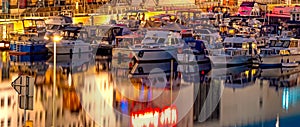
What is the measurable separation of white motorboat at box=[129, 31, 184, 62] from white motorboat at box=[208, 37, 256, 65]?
928 millimetres

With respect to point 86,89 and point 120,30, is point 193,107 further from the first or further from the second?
point 120,30

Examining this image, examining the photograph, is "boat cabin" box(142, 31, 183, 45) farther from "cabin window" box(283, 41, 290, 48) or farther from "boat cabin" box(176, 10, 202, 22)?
"boat cabin" box(176, 10, 202, 22)

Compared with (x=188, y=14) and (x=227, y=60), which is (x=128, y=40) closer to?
(x=227, y=60)

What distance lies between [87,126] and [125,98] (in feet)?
8.85

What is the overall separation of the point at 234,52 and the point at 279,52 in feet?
4.68

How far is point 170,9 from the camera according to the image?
27.0m

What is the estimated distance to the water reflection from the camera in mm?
10344

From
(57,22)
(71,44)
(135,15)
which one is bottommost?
(71,44)

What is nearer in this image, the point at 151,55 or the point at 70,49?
the point at 151,55

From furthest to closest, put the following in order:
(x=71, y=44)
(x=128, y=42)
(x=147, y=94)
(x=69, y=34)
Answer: (x=69, y=34)
(x=71, y=44)
(x=128, y=42)
(x=147, y=94)

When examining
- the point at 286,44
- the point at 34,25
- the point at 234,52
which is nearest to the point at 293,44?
the point at 286,44

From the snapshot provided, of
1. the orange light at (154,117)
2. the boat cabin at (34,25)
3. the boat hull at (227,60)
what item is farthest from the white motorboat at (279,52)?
the orange light at (154,117)

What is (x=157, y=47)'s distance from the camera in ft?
56.2

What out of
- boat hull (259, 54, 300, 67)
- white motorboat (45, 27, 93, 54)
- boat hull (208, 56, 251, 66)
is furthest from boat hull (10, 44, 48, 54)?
boat hull (259, 54, 300, 67)
